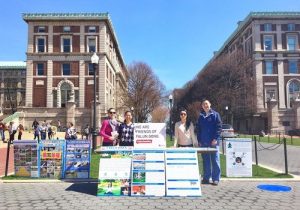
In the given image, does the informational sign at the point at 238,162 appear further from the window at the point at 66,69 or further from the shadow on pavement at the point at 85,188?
the window at the point at 66,69

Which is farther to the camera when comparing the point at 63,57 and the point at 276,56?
the point at 276,56

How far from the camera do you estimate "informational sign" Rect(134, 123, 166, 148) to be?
32.4ft

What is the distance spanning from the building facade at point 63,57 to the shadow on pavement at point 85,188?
51.6 m

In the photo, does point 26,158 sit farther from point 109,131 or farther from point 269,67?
point 269,67

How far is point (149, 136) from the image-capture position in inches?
391

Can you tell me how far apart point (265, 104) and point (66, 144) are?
202 feet

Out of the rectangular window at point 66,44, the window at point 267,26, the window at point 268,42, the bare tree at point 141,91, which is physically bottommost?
the bare tree at point 141,91

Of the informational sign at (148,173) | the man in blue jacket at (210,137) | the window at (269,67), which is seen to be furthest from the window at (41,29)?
the informational sign at (148,173)

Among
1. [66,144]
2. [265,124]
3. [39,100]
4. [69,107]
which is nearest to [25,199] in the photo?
[66,144]

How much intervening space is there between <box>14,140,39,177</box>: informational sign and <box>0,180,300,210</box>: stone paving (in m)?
1.32

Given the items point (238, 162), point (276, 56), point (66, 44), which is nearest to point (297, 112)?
point (276, 56)

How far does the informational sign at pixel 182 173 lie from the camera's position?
8.52 m

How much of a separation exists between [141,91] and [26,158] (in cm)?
5008

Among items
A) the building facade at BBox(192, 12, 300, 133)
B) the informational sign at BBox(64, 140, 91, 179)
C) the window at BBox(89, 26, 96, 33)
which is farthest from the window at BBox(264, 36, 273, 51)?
the informational sign at BBox(64, 140, 91, 179)
